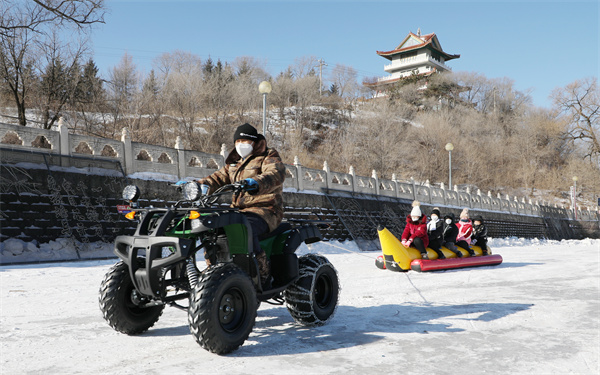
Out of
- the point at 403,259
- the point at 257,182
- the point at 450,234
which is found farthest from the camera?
the point at 450,234

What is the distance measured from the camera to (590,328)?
Result: 5.02 metres

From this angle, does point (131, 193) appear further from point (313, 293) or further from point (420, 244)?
point (420, 244)

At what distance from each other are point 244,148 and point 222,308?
5.58 feet

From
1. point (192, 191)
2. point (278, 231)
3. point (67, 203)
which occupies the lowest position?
point (278, 231)

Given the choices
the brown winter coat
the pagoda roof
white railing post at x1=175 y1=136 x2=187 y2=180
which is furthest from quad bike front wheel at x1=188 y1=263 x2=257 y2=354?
the pagoda roof

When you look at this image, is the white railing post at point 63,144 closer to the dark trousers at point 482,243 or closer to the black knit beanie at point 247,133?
the black knit beanie at point 247,133

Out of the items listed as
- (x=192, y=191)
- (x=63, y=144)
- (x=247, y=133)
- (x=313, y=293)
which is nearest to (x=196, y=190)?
(x=192, y=191)

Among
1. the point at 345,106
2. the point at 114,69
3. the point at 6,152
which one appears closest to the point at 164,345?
the point at 6,152

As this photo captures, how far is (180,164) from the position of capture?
17531 mm

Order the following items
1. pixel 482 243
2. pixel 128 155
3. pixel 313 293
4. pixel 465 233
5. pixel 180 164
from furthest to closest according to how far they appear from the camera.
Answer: pixel 180 164, pixel 128 155, pixel 482 243, pixel 465 233, pixel 313 293

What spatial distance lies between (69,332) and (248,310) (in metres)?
1.97

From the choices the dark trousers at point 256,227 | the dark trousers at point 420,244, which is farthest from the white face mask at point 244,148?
the dark trousers at point 420,244

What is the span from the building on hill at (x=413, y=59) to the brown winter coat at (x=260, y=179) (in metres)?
81.0

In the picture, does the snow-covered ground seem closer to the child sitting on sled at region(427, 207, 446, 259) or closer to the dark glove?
the dark glove
